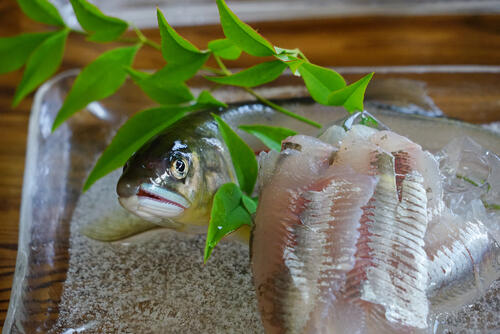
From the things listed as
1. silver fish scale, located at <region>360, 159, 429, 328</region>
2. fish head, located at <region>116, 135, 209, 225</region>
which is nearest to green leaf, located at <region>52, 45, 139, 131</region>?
fish head, located at <region>116, 135, 209, 225</region>

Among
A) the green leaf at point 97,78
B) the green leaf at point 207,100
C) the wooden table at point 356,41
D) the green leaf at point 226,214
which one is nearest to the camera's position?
the green leaf at point 226,214

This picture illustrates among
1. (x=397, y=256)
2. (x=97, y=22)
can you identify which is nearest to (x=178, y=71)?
(x=97, y=22)

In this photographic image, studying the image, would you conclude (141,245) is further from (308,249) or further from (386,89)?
(386,89)

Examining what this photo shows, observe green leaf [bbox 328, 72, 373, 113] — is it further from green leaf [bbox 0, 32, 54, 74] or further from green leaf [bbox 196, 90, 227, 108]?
green leaf [bbox 0, 32, 54, 74]

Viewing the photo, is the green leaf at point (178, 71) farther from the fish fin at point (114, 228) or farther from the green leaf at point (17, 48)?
the green leaf at point (17, 48)

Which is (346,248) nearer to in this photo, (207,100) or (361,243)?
(361,243)

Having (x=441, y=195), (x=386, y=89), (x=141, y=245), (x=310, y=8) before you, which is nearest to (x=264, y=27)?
(x=310, y=8)

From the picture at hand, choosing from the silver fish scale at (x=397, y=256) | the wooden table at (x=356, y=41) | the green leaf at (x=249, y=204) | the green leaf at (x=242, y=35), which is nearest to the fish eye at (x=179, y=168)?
the green leaf at (x=249, y=204)
